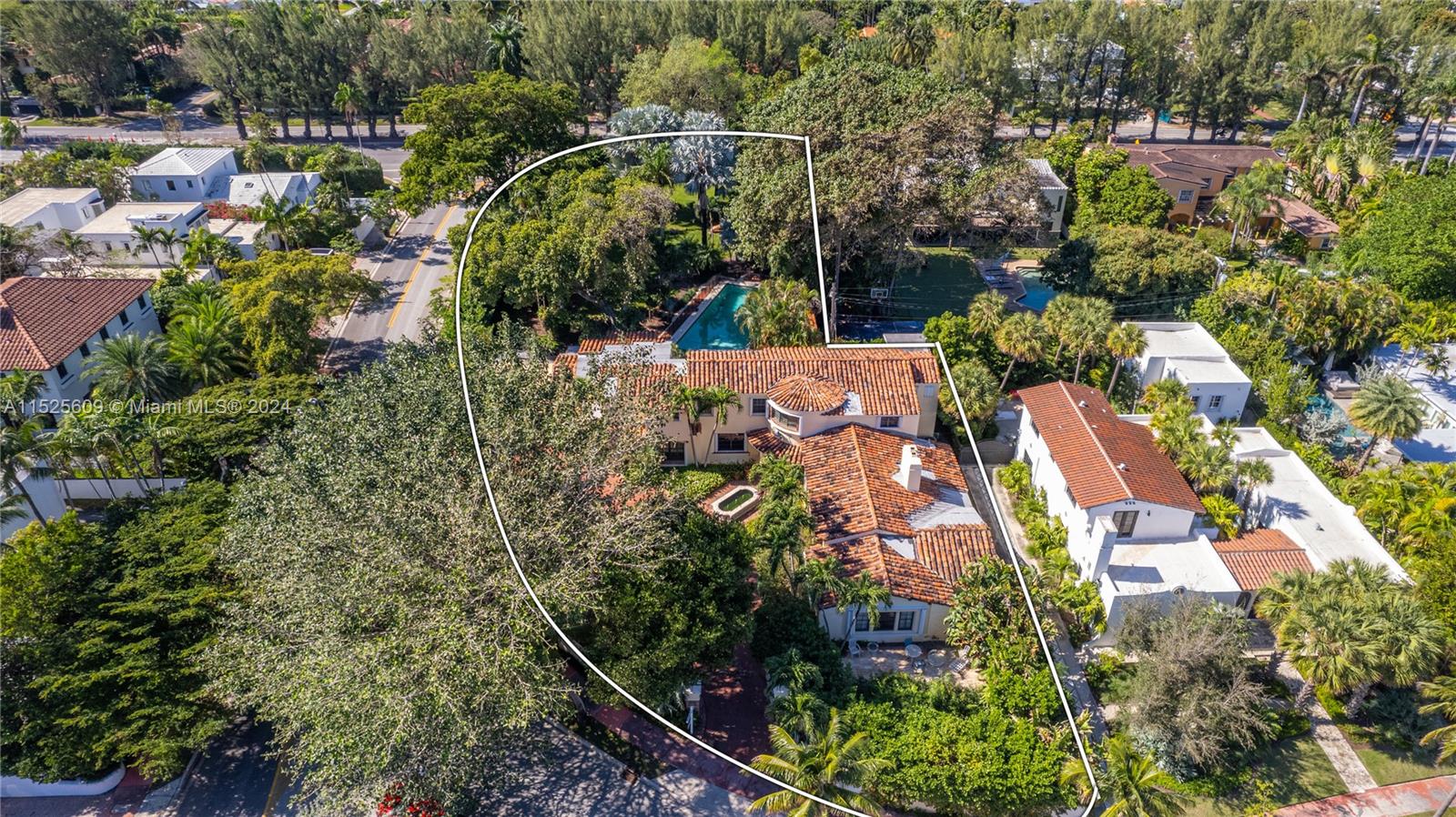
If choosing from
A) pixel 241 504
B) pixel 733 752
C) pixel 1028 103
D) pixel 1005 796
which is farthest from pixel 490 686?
pixel 1028 103

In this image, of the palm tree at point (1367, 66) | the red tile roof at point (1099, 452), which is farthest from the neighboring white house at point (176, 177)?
the palm tree at point (1367, 66)

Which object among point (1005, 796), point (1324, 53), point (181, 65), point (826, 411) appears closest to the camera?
point (1005, 796)

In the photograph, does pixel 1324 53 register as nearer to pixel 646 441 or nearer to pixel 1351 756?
pixel 1351 756

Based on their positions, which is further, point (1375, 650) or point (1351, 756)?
point (1351, 756)

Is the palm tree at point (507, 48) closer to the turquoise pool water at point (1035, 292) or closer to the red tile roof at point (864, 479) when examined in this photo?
the turquoise pool water at point (1035, 292)

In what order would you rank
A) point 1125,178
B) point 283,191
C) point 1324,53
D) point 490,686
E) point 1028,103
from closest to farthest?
point 490,686
point 1125,178
point 283,191
point 1324,53
point 1028,103

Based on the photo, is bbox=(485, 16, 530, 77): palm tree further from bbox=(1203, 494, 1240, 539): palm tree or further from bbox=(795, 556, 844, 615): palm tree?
bbox=(1203, 494, 1240, 539): palm tree

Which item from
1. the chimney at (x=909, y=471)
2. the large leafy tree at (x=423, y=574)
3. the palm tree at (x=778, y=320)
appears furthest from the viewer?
the palm tree at (x=778, y=320)
